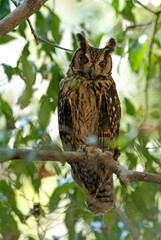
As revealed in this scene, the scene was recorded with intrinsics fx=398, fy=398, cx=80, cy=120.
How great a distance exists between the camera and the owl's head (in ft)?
11.2

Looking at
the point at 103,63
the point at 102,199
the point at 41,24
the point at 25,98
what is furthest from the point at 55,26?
the point at 102,199

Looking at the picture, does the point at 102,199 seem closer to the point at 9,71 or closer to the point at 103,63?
the point at 103,63

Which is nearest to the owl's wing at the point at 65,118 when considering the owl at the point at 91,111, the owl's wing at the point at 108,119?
the owl at the point at 91,111

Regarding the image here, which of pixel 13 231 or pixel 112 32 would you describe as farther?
pixel 112 32

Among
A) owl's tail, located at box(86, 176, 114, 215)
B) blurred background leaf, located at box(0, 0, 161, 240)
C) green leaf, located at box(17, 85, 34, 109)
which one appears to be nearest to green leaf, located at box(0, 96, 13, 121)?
blurred background leaf, located at box(0, 0, 161, 240)

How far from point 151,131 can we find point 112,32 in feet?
7.57

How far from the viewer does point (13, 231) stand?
2881 mm

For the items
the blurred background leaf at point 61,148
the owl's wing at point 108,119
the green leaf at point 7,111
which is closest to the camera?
the blurred background leaf at point 61,148

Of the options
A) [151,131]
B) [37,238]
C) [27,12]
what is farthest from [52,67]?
[151,131]

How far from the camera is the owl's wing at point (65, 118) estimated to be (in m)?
3.32

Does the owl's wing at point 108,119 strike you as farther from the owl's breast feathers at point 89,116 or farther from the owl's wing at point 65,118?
the owl's wing at point 65,118

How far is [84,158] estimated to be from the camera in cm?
243

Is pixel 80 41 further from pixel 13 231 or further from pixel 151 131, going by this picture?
pixel 151 131

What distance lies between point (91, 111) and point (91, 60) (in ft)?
1.50
